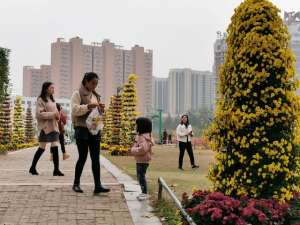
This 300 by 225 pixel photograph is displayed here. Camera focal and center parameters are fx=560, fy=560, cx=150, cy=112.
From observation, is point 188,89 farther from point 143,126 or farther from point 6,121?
point 143,126

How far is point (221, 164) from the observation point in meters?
6.04

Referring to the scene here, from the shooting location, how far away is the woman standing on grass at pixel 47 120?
414 inches

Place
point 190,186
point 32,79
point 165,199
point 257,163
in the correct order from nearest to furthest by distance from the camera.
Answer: point 257,163, point 165,199, point 190,186, point 32,79

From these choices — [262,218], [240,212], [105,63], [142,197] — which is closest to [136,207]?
[142,197]

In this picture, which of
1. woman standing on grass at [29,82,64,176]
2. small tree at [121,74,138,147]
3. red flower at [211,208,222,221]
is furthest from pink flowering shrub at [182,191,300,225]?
small tree at [121,74,138,147]

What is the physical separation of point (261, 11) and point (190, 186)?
498 cm

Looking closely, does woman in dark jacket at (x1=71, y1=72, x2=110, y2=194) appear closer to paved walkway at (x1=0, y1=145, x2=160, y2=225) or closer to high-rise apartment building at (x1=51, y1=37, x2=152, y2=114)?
paved walkway at (x1=0, y1=145, x2=160, y2=225)

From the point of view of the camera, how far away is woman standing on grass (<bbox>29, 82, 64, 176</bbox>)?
1052cm

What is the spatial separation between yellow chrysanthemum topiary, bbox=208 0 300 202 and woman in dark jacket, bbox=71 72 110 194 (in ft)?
8.81

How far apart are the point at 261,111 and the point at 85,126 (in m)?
3.22

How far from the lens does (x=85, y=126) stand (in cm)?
814

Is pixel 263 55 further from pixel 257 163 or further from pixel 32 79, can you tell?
pixel 32 79

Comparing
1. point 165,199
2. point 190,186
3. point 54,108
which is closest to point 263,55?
point 165,199

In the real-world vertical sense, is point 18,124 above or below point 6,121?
below
